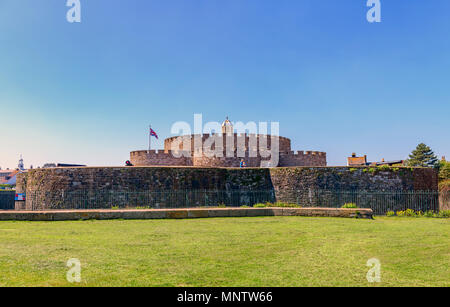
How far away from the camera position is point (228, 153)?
27.5 m

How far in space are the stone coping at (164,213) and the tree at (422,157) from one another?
47215 millimetres

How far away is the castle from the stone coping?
1348 cm

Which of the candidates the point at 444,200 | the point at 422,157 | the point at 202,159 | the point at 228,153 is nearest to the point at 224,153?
the point at 228,153

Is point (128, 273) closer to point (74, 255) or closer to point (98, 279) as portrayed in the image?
point (98, 279)

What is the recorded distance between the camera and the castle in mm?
27578

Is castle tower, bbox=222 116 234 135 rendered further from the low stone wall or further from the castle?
the low stone wall

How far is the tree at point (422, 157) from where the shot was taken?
54.1 meters

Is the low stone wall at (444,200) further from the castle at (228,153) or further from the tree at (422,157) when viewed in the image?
the tree at (422,157)

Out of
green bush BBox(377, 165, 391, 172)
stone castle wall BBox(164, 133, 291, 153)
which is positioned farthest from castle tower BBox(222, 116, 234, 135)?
green bush BBox(377, 165, 391, 172)

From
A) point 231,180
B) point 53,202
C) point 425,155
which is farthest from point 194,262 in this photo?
point 425,155

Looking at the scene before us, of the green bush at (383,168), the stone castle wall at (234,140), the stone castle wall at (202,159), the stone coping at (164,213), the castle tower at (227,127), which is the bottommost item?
the stone coping at (164,213)

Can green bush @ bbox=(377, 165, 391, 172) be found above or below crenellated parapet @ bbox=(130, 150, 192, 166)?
below

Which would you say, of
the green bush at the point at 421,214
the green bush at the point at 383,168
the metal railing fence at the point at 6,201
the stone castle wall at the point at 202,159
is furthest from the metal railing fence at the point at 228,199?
the metal railing fence at the point at 6,201
